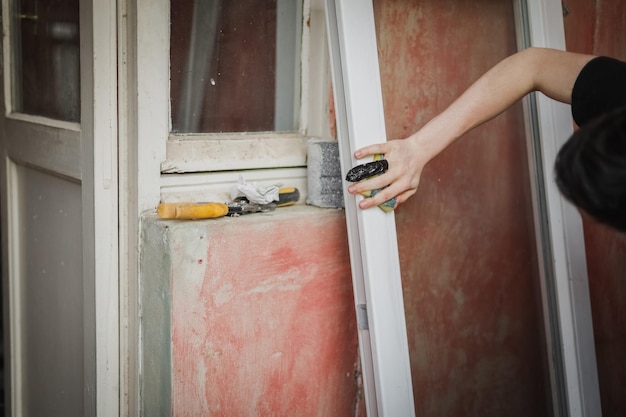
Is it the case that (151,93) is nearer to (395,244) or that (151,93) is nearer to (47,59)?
(47,59)

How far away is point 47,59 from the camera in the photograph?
182 centimetres

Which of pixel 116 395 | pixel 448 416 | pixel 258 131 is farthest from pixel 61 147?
pixel 448 416

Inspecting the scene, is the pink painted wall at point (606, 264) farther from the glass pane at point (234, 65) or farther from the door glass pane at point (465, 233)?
the glass pane at point (234, 65)

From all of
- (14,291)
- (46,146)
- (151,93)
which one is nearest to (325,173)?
(151,93)

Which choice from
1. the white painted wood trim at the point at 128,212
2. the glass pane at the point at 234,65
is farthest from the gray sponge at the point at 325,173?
the white painted wood trim at the point at 128,212

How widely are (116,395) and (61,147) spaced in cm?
62

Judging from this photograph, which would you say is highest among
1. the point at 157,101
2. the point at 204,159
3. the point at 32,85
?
the point at 32,85

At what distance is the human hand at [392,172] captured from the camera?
4.40 feet

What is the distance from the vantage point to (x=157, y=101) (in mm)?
1484

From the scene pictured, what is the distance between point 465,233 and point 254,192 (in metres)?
0.53

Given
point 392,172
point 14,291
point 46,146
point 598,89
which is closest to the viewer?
point 598,89

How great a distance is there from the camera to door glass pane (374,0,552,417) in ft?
5.12

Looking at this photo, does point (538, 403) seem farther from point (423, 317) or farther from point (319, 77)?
point (319, 77)

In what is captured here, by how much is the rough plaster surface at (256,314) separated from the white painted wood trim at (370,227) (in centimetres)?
19
